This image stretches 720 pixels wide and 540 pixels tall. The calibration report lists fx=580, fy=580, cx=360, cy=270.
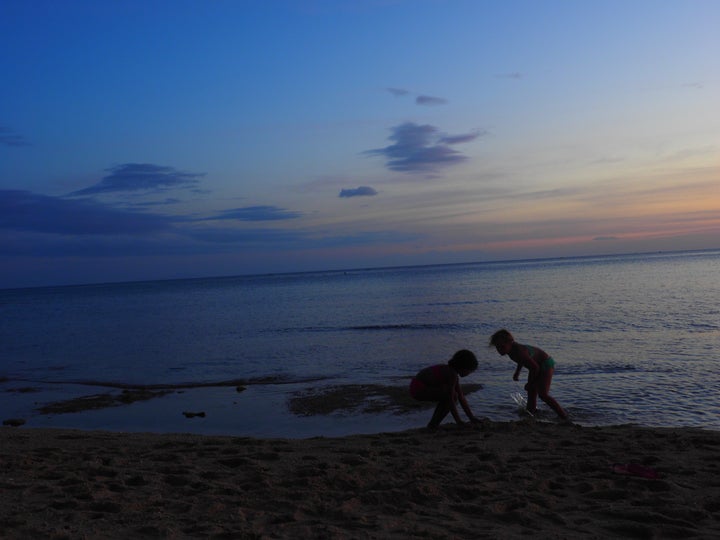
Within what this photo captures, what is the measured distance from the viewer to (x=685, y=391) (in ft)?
37.7

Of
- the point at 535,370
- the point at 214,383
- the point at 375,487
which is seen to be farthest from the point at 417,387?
the point at 214,383

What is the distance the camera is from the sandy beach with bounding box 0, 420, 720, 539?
4.68 metres

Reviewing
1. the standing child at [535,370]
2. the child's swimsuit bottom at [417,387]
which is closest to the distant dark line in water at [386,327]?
the standing child at [535,370]

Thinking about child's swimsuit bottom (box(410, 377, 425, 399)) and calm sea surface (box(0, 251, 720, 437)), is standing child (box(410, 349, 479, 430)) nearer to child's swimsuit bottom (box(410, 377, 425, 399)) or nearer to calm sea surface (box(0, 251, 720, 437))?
child's swimsuit bottom (box(410, 377, 425, 399))

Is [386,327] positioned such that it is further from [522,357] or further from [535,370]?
[522,357]

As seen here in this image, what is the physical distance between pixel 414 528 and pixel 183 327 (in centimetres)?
3070

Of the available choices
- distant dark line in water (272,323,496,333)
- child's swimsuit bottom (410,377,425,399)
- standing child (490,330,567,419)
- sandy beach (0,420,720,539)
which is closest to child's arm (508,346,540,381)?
standing child (490,330,567,419)

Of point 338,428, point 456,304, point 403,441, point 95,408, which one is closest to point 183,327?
point 456,304

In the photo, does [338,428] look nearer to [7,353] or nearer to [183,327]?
[7,353]

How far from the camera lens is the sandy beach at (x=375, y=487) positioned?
15.3 ft

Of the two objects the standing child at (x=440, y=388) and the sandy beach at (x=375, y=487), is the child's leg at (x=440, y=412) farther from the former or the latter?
the sandy beach at (x=375, y=487)

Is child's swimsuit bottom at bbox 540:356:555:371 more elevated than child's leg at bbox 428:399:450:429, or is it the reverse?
child's swimsuit bottom at bbox 540:356:555:371

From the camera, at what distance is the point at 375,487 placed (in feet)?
18.7

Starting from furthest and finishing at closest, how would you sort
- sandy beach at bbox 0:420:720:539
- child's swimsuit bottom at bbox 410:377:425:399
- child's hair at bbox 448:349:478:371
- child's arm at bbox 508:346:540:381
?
child's arm at bbox 508:346:540:381, child's swimsuit bottom at bbox 410:377:425:399, child's hair at bbox 448:349:478:371, sandy beach at bbox 0:420:720:539
